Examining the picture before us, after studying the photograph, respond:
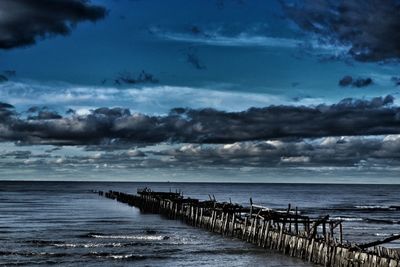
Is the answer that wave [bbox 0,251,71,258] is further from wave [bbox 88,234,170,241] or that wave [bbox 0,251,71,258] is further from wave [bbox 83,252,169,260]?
wave [bbox 88,234,170,241]

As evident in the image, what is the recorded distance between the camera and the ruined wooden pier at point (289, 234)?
999 inches

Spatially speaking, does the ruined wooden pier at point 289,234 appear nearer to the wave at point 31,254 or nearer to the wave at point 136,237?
the wave at point 136,237

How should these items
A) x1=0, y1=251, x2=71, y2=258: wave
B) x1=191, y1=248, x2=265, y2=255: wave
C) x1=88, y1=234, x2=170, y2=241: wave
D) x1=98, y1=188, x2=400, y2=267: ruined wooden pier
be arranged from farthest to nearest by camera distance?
x1=88, y1=234, x2=170, y2=241: wave
x1=191, y1=248, x2=265, y2=255: wave
x1=0, y1=251, x2=71, y2=258: wave
x1=98, y1=188, x2=400, y2=267: ruined wooden pier

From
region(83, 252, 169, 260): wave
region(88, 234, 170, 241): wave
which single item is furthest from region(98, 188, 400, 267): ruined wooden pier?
region(83, 252, 169, 260): wave

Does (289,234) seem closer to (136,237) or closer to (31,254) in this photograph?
(136,237)

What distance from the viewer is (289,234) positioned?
1362 inches

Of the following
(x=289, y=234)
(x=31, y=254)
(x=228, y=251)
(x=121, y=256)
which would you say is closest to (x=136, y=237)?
(x=121, y=256)

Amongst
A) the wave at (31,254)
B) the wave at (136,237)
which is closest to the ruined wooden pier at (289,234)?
the wave at (136,237)

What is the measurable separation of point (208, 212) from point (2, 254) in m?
24.5

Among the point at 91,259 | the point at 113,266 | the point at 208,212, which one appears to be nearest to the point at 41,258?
the point at 91,259

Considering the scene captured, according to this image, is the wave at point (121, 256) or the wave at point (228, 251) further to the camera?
the wave at point (228, 251)

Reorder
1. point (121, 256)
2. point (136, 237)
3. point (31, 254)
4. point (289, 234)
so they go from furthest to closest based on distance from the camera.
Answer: point (136, 237) < point (31, 254) < point (121, 256) < point (289, 234)

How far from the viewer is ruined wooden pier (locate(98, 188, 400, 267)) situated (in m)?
25.4

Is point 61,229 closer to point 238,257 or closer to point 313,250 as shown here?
point 238,257
